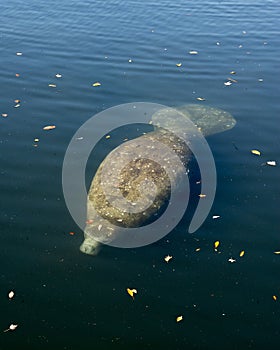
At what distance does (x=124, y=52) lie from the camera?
61.6ft

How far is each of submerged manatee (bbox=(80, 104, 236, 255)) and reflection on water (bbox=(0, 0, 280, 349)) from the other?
534 millimetres

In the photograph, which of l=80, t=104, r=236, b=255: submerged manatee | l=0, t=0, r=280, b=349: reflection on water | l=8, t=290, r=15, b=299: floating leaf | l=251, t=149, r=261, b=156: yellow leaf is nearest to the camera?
l=0, t=0, r=280, b=349: reflection on water

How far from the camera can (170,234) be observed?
988 cm

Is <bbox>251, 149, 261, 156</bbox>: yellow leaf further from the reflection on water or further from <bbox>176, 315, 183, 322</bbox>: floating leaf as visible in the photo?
<bbox>176, 315, 183, 322</bbox>: floating leaf

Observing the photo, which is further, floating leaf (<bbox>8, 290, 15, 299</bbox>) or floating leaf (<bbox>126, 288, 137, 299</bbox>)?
floating leaf (<bbox>126, 288, 137, 299</bbox>)

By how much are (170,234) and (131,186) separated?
59.3 inches

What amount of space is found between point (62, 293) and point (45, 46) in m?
14.0

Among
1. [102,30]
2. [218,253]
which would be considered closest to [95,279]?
[218,253]

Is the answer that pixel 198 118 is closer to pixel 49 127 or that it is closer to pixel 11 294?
pixel 49 127

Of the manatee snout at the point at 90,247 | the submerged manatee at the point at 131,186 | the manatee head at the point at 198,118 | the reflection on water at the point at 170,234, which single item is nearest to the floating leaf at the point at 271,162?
the reflection on water at the point at 170,234

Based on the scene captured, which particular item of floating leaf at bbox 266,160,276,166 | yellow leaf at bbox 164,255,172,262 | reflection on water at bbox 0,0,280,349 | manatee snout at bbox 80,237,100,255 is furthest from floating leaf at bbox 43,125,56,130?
floating leaf at bbox 266,160,276,166

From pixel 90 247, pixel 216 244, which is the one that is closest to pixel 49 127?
pixel 90 247

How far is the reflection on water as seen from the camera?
7980 millimetres

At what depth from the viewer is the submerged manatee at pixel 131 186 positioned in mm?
9836
